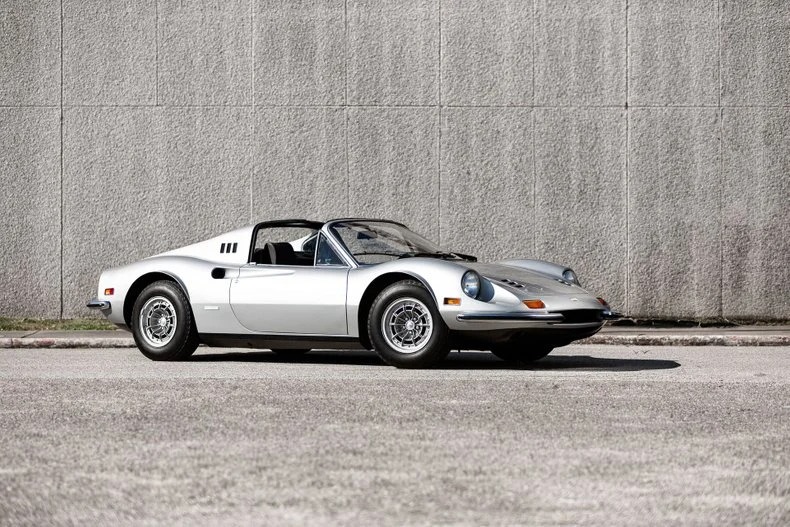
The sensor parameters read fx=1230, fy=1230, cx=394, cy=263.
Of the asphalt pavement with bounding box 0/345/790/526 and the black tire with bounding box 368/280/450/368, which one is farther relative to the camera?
the black tire with bounding box 368/280/450/368

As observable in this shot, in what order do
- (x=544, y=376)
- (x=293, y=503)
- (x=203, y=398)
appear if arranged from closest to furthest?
(x=293, y=503) → (x=203, y=398) → (x=544, y=376)

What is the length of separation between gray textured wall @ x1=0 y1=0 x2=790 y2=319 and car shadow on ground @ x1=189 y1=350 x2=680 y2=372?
5229 millimetres

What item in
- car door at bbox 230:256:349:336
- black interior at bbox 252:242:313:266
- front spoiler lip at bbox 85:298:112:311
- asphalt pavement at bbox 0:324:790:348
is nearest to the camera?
car door at bbox 230:256:349:336

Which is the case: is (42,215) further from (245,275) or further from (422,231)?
(245,275)

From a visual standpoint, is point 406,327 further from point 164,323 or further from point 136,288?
point 136,288

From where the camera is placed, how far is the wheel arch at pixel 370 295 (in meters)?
9.94

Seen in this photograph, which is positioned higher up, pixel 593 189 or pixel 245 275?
pixel 593 189

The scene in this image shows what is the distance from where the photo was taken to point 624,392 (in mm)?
8203

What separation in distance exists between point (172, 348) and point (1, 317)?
730cm

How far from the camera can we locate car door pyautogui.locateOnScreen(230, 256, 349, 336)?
10117 mm

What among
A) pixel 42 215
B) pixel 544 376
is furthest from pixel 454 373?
pixel 42 215

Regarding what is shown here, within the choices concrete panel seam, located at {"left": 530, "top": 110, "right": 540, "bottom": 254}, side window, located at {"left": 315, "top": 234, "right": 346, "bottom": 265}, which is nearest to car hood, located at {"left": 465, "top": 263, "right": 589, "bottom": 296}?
side window, located at {"left": 315, "top": 234, "right": 346, "bottom": 265}

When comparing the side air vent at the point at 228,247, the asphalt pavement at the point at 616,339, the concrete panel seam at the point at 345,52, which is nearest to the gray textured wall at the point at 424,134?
the concrete panel seam at the point at 345,52

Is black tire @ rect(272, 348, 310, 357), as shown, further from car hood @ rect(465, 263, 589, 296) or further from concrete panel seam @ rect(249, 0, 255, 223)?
concrete panel seam @ rect(249, 0, 255, 223)
